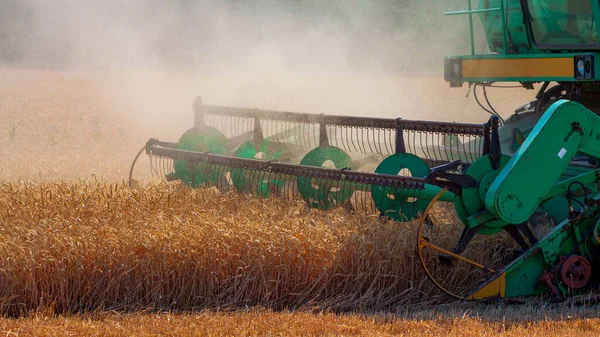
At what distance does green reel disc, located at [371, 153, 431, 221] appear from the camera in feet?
18.1

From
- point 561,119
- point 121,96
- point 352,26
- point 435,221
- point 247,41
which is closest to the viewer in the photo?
point 561,119

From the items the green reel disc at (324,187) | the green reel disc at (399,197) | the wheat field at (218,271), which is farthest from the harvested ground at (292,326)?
the green reel disc at (324,187)

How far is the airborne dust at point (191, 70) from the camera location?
37.1 feet

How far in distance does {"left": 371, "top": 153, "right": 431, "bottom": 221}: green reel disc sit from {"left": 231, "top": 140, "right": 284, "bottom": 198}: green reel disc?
837 mm

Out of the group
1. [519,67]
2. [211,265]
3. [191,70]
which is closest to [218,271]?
[211,265]

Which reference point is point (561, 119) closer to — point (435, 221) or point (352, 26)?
point (435, 221)

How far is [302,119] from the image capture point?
6586 mm

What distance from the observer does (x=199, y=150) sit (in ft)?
23.0

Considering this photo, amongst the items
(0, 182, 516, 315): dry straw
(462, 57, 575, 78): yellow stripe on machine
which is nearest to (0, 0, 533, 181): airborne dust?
(462, 57, 575, 78): yellow stripe on machine

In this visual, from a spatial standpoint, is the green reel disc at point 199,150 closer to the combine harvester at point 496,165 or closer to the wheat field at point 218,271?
the combine harvester at point 496,165

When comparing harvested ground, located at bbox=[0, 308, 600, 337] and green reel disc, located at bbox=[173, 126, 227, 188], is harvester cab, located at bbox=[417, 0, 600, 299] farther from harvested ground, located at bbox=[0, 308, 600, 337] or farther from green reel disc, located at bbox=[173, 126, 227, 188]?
green reel disc, located at bbox=[173, 126, 227, 188]

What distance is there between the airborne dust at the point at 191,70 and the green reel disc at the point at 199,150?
1473mm

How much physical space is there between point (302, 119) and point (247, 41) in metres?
15.6

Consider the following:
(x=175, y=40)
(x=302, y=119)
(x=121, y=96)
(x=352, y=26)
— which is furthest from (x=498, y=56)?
(x=175, y=40)
